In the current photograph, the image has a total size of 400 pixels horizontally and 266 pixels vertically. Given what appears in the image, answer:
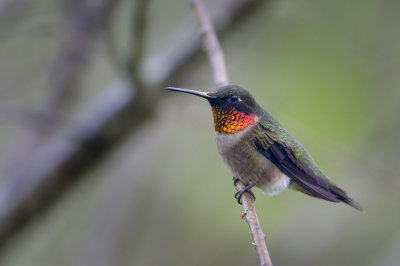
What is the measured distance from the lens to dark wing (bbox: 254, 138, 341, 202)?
283 centimetres

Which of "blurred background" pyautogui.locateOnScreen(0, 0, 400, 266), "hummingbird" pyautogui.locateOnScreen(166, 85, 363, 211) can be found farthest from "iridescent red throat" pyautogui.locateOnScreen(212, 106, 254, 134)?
→ "blurred background" pyautogui.locateOnScreen(0, 0, 400, 266)

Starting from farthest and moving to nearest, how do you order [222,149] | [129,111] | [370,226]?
[370,226]
[129,111]
[222,149]

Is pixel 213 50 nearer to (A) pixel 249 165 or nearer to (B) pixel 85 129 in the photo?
(A) pixel 249 165

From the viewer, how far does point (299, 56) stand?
5777mm

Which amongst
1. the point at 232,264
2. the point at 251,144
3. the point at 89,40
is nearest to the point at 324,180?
the point at 251,144

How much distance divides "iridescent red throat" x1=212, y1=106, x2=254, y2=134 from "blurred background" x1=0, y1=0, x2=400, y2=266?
0.78 meters

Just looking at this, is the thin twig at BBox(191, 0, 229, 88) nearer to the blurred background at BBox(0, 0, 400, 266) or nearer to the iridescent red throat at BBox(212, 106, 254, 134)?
the iridescent red throat at BBox(212, 106, 254, 134)

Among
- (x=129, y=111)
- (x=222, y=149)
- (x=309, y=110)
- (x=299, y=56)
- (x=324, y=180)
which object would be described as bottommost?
(x=324, y=180)

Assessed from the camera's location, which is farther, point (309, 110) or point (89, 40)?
point (309, 110)

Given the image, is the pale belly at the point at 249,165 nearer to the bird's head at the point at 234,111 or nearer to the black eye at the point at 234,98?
the bird's head at the point at 234,111

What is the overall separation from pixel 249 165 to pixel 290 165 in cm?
26

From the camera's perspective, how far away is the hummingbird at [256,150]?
9.36 feet

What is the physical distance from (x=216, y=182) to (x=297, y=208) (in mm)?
1277

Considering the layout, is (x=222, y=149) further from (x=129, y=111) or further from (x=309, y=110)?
(x=309, y=110)
